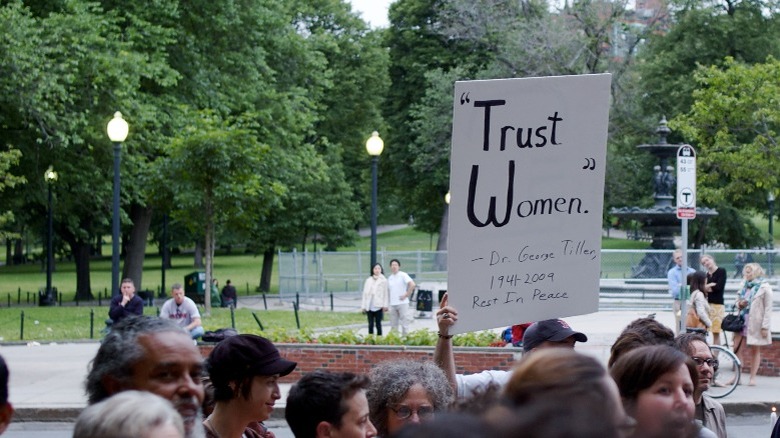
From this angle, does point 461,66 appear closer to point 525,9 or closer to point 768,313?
point 525,9

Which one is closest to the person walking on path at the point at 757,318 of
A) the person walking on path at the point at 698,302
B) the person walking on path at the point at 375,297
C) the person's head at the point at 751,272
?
the person's head at the point at 751,272

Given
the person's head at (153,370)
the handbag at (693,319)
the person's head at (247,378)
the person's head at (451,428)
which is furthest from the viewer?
the handbag at (693,319)

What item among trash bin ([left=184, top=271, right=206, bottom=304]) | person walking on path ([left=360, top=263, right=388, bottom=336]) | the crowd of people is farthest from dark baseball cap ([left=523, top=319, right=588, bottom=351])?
trash bin ([left=184, top=271, right=206, bottom=304])

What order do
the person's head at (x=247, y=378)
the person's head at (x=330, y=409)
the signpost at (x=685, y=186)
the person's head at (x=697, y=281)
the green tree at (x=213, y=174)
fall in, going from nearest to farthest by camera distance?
the person's head at (x=330, y=409), the person's head at (x=247, y=378), the signpost at (x=685, y=186), the person's head at (x=697, y=281), the green tree at (x=213, y=174)

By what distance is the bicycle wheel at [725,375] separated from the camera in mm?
14906

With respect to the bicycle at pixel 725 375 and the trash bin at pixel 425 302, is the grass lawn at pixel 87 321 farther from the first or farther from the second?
the bicycle at pixel 725 375

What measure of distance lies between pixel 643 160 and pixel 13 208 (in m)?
29.0

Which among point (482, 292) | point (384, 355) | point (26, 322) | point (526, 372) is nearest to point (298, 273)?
point (26, 322)

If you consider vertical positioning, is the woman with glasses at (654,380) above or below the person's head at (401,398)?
above

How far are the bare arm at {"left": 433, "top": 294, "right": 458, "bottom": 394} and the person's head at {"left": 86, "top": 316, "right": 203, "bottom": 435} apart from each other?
186 centimetres

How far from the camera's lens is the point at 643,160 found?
5328 centimetres

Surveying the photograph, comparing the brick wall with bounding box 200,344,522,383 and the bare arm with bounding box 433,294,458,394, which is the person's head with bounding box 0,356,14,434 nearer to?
the bare arm with bounding box 433,294,458,394

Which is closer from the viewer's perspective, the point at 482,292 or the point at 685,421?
the point at 685,421

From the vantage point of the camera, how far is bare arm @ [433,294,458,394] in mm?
5445
